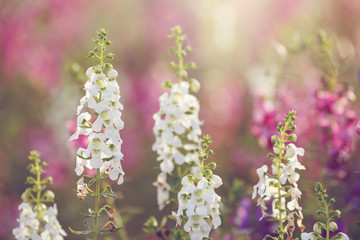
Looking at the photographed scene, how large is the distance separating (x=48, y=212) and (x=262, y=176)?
21.7 inches

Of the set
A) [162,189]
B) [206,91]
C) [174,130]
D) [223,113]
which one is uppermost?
[206,91]

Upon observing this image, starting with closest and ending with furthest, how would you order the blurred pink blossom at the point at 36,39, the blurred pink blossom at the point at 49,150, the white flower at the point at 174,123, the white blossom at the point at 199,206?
the white blossom at the point at 199,206 < the white flower at the point at 174,123 < the blurred pink blossom at the point at 49,150 < the blurred pink blossom at the point at 36,39

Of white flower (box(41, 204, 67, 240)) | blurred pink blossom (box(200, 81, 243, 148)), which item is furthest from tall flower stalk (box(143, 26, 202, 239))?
blurred pink blossom (box(200, 81, 243, 148))

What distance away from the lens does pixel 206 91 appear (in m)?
3.58

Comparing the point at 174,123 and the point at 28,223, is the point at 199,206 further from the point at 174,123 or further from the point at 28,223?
the point at 28,223

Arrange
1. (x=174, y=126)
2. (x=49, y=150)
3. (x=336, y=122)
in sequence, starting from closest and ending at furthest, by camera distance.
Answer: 1. (x=174, y=126)
2. (x=336, y=122)
3. (x=49, y=150)

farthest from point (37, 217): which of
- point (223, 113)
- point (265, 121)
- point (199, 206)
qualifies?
point (223, 113)

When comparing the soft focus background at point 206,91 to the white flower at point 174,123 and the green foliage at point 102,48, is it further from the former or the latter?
the green foliage at point 102,48

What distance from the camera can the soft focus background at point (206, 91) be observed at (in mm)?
1874

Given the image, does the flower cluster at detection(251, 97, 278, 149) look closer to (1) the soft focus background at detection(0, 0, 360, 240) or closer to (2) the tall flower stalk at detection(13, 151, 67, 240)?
(1) the soft focus background at detection(0, 0, 360, 240)

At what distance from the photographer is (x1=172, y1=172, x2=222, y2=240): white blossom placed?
3.80 ft

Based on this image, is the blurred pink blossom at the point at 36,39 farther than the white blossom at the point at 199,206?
Yes

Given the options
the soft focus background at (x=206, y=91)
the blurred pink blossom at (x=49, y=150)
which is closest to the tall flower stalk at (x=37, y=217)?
the soft focus background at (x=206, y=91)

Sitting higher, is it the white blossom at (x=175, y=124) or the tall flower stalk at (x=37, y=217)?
the white blossom at (x=175, y=124)
